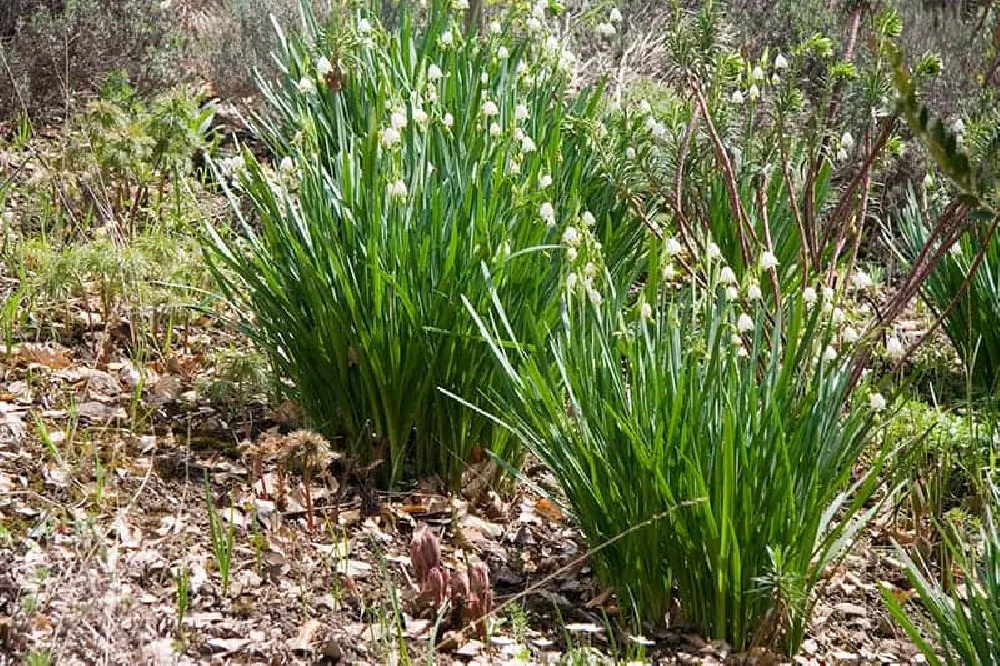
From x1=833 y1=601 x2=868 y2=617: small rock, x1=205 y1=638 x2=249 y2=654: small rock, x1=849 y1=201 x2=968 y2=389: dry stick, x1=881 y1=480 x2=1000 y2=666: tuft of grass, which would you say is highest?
x1=849 y1=201 x2=968 y2=389: dry stick

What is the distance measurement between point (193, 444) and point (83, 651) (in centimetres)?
128

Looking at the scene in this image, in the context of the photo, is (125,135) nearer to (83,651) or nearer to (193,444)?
(193,444)

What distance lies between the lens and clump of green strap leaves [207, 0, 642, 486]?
Answer: 3.39 m

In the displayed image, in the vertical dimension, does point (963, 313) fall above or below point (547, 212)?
below

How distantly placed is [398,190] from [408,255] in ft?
0.59

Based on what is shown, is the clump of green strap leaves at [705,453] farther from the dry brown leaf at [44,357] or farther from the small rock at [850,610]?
the dry brown leaf at [44,357]

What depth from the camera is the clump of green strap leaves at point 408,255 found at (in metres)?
3.39

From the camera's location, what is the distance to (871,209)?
654 cm

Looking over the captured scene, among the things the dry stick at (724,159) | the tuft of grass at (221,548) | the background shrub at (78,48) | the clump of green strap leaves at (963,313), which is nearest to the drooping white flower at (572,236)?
the dry stick at (724,159)

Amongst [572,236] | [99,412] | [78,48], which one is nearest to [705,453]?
[572,236]

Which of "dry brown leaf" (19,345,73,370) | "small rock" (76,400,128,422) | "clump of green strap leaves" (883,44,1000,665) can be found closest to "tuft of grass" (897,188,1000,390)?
"clump of green strap leaves" (883,44,1000,665)

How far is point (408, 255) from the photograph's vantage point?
11.0ft

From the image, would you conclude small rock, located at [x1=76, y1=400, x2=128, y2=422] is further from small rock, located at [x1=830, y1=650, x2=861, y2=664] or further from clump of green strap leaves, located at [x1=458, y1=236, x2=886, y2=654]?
small rock, located at [x1=830, y1=650, x2=861, y2=664]

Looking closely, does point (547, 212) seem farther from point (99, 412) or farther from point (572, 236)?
point (99, 412)
